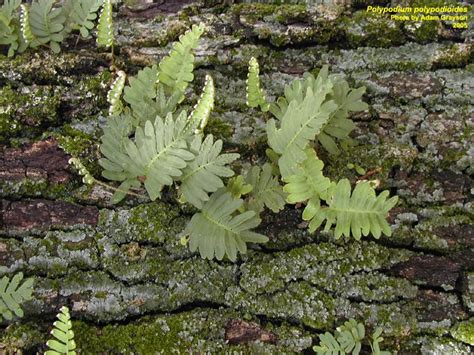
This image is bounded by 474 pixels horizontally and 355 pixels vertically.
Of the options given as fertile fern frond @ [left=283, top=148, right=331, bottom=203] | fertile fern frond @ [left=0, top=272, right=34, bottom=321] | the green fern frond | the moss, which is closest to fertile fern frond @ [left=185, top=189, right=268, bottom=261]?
the green fern frond

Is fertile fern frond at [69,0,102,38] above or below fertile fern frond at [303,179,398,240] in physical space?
above

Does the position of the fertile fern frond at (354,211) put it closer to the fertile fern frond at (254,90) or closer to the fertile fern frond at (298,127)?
the fertile fern frond at (298,127)

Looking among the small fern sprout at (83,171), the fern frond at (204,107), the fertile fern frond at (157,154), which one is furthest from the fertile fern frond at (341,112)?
the small fern sprout at (83,171)

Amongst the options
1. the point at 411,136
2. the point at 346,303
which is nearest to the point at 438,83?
the point at 411,136

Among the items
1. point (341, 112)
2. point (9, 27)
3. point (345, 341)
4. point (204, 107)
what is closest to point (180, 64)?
point (204, 107)

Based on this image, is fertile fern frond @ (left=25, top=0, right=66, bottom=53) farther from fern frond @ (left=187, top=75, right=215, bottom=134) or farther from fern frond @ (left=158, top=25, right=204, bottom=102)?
fern frond @ (left=187, top=75, right=215, bottom=134)

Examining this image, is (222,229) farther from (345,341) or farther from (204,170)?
(345,341)
